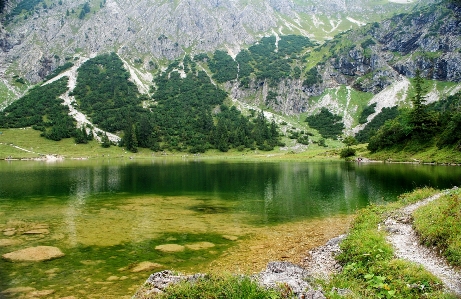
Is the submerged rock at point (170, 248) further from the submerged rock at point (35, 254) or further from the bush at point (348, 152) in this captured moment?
the bush at point (348, 152)

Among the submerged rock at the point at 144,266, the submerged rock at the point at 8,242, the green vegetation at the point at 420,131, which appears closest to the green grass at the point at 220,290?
the submerged rock at the point at 144,266

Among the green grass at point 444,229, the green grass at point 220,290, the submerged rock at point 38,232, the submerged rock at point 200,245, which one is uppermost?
the green grass at point 444,229

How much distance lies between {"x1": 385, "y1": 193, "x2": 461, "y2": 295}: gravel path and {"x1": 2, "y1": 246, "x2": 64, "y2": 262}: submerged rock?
21529 millimetres

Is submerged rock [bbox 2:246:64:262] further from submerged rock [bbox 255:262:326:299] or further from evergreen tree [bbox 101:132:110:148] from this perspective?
evergreen tree [bbox 101:132:110:148]

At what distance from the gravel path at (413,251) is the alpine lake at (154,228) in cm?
466

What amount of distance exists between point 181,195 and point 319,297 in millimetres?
36644

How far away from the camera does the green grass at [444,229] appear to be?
14.5 meters

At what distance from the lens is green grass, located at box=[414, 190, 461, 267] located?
14.5 metres

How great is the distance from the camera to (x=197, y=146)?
7308 inches

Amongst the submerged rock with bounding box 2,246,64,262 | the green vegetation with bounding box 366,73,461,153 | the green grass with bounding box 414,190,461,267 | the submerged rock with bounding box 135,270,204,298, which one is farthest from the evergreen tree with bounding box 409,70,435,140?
the submerged rock with bounding box 2,246,64,262

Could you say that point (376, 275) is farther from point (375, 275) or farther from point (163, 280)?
point (163, 280)

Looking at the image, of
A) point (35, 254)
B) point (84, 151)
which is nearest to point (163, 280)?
point (35, 254)

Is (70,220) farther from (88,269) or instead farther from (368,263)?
(368,263)

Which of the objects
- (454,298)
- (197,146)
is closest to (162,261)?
(454,298)
